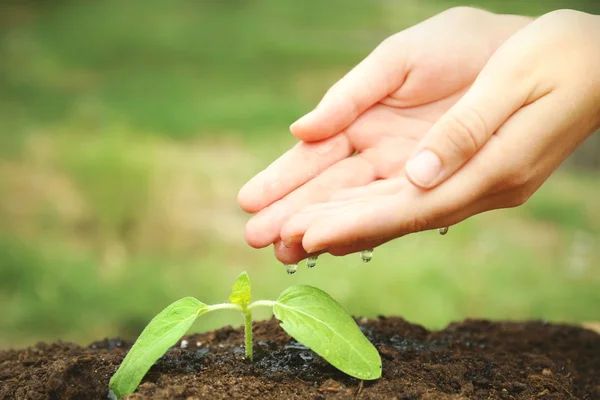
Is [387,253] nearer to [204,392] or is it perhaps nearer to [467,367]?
[467,367]

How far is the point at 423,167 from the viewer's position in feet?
3.72

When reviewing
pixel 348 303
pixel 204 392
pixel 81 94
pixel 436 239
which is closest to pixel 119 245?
pixel 348 303

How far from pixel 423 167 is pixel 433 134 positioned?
0.07 meters

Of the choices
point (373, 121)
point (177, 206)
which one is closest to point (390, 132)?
point (373, 121)

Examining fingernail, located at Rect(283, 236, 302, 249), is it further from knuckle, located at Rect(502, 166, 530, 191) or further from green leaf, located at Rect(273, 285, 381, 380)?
knuckle, located at Rect(502, 166, 530, 191)

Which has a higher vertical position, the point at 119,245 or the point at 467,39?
the point at 119,245

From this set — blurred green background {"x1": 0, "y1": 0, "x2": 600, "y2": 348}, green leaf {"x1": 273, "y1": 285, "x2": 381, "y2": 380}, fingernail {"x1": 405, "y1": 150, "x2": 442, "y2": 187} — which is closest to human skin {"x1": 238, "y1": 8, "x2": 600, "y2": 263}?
fingernail {"x1": 405, "y1": 150, "x2": 442, "y2": 187}

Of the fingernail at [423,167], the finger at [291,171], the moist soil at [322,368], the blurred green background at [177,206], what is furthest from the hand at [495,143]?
the blurred green background at [177,206]

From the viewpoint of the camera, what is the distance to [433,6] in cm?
597

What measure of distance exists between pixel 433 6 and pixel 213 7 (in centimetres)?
233

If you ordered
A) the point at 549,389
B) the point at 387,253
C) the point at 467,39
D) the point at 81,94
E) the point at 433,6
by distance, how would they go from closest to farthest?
the point at 549,389
the point at 467,39
the point at 387,253
the point at 81,94
the point at 433,6

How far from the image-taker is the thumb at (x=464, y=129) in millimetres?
1136

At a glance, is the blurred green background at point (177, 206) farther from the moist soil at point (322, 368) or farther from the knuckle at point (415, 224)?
the knuckle at point (415, 224)

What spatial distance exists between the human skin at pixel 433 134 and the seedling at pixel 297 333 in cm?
15
